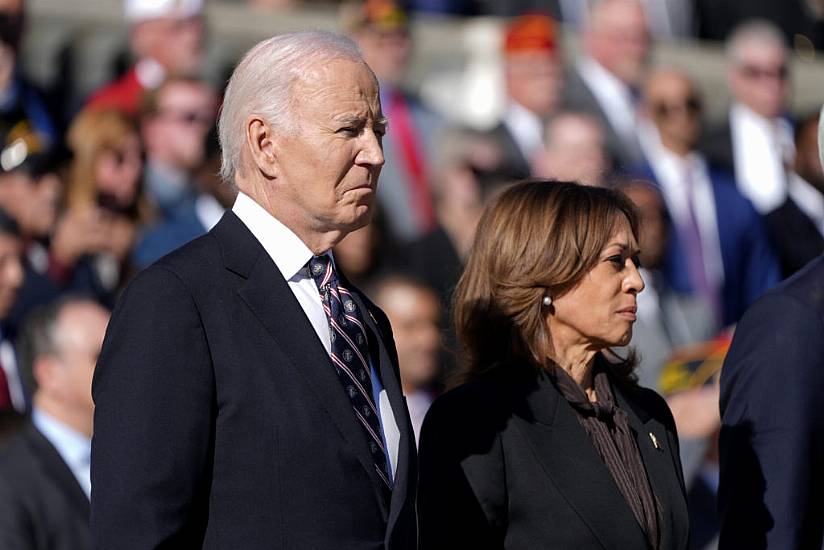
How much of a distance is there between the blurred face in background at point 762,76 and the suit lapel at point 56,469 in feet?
19.2

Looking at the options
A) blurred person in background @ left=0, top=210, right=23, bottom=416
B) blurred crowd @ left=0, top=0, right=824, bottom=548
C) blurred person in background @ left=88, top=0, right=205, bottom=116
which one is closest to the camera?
blurred crowd @ left=0, top=0, right=824, bottom=548

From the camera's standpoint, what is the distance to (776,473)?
3695mm

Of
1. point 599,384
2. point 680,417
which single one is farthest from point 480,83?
point 599,384

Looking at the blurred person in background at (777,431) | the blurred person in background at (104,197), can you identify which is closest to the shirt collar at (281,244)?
the blurred person in background at (777,431)

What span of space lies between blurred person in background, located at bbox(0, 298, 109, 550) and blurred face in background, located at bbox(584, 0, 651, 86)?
448cm

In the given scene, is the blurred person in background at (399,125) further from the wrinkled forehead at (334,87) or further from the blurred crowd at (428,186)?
the wrinkled forehead at (334,87)

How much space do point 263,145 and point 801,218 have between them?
5.77 meters

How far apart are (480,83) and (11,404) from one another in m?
4.84

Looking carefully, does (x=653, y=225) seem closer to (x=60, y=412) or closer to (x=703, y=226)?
(x=703, y=226)

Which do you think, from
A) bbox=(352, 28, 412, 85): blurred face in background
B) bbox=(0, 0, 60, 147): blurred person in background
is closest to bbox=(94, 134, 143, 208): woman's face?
bbox=(0, 0, 60, 147): blurred person in background

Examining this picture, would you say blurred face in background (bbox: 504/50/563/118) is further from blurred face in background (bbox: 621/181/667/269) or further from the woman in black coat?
the woman in black coat

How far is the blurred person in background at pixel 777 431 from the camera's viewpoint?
3682 mm

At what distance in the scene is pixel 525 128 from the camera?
8.84 m

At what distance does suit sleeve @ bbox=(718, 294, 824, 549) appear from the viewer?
368 centimetres
